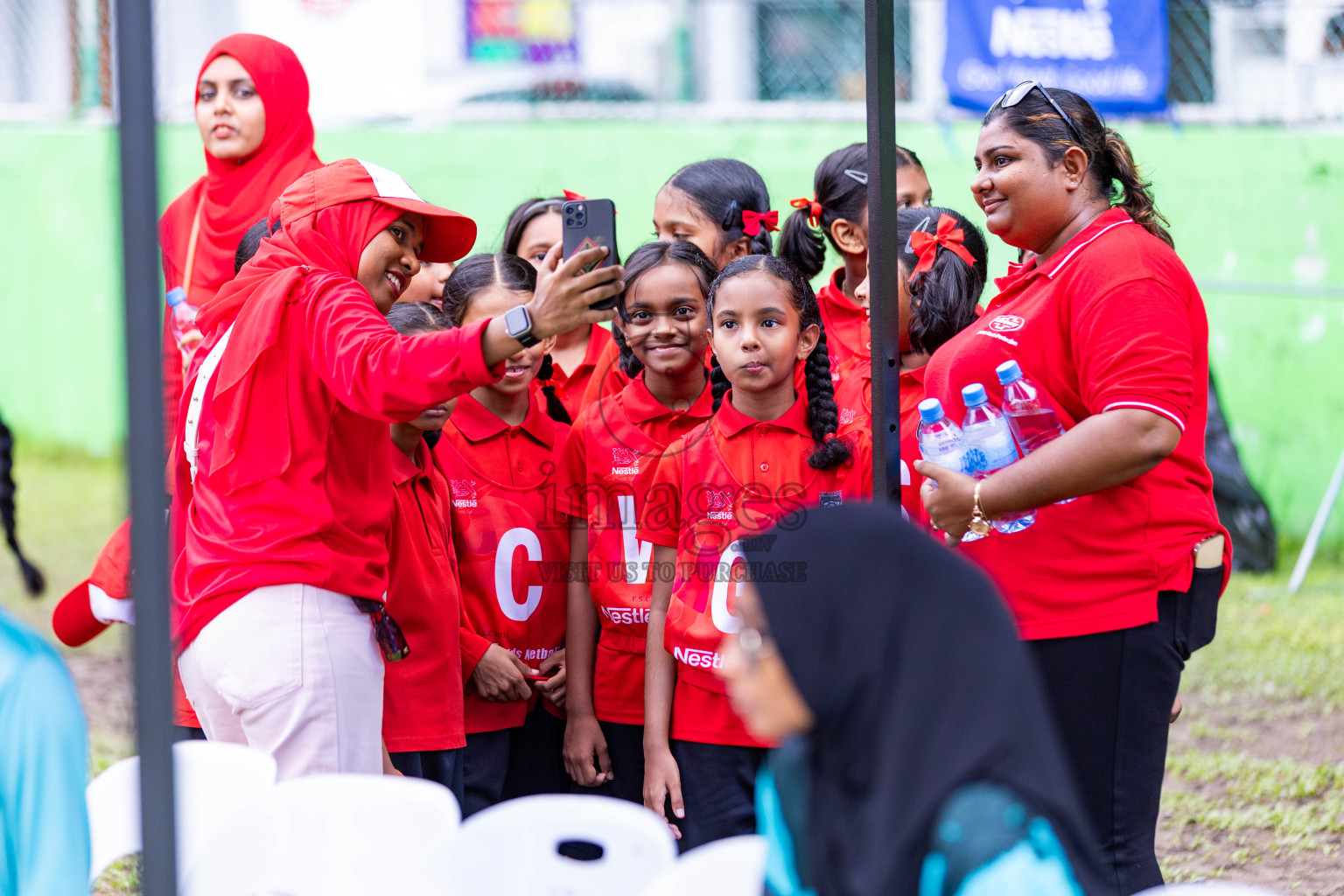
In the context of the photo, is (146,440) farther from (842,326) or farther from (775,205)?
(775,205)

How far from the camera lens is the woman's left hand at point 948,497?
94.8 inches

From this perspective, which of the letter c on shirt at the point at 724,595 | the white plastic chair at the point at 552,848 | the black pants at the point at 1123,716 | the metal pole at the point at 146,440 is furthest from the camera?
the letter c on shirt at the point at 724,595

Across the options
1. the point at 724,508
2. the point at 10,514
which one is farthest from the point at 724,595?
the point at 10,514

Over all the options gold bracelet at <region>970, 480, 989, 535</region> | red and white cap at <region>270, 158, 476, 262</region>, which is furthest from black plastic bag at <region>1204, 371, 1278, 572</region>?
red and white cap at <region>270, 158, 476, 262</region>

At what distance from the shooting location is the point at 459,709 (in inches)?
115

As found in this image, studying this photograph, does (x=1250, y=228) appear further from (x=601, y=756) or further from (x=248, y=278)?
(x=248, y=278)

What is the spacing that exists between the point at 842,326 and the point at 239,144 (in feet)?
6.08

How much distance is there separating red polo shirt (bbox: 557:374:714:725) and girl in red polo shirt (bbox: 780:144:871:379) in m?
0.51

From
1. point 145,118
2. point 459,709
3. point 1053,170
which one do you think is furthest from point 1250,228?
point 145,118

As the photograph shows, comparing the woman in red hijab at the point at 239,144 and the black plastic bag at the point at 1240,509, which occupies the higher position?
the woman in red hijab at the point at 239,144

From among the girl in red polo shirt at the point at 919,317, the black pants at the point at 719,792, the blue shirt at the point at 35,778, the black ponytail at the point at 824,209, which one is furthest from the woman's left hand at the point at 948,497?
the blue shirt at the point at 35,778

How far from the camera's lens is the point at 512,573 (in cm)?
317

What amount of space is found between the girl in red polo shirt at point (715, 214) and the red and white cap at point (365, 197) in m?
0.86

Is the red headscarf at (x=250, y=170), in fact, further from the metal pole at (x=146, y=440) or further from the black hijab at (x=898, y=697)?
the black hijab at (x=898, y=697)
